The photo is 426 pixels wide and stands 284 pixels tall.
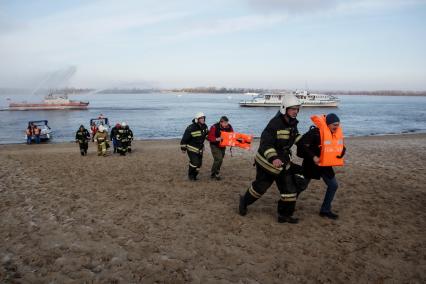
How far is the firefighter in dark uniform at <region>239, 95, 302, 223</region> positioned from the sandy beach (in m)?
0.59

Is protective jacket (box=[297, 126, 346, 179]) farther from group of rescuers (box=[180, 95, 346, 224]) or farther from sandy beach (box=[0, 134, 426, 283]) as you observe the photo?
sandy beach (box=[0, 134, 426, 283])

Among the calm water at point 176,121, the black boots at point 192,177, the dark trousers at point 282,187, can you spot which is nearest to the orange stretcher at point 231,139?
the black boots at point 192,177

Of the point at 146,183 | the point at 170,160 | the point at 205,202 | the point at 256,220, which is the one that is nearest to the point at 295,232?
the point at 256,220

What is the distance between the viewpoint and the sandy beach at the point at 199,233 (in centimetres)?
429

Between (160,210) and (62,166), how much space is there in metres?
6.33

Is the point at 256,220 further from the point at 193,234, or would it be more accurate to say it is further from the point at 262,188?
the point at 193,234

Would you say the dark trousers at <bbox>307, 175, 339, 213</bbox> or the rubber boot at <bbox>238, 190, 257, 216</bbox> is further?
the rubber boot at <bbox>238, 190, 257, 216</bbox>

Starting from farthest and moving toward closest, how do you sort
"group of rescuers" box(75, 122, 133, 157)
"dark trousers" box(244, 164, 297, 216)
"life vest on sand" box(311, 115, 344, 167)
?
"group of rescuers" box(75, 122, 133, 157) → "life vest on sand" box(311, 115, 344, 167) → "dark trousers" box(244, 164, 297, 216)

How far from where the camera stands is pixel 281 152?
559 centimetres

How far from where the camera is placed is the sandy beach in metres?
4.29

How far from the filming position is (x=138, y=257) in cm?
467

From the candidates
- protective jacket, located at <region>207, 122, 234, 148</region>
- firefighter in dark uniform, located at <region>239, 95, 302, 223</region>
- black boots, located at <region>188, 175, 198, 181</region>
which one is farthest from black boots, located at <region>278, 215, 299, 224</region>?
black boots, located at <region>188, 175, 198, 181</region>

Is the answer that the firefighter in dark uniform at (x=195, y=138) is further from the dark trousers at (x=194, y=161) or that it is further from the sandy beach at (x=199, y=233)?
the sandy beach at (x=199, y=233)

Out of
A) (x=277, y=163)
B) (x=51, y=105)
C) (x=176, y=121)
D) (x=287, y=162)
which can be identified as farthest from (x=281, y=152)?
(x=51, y=105)
